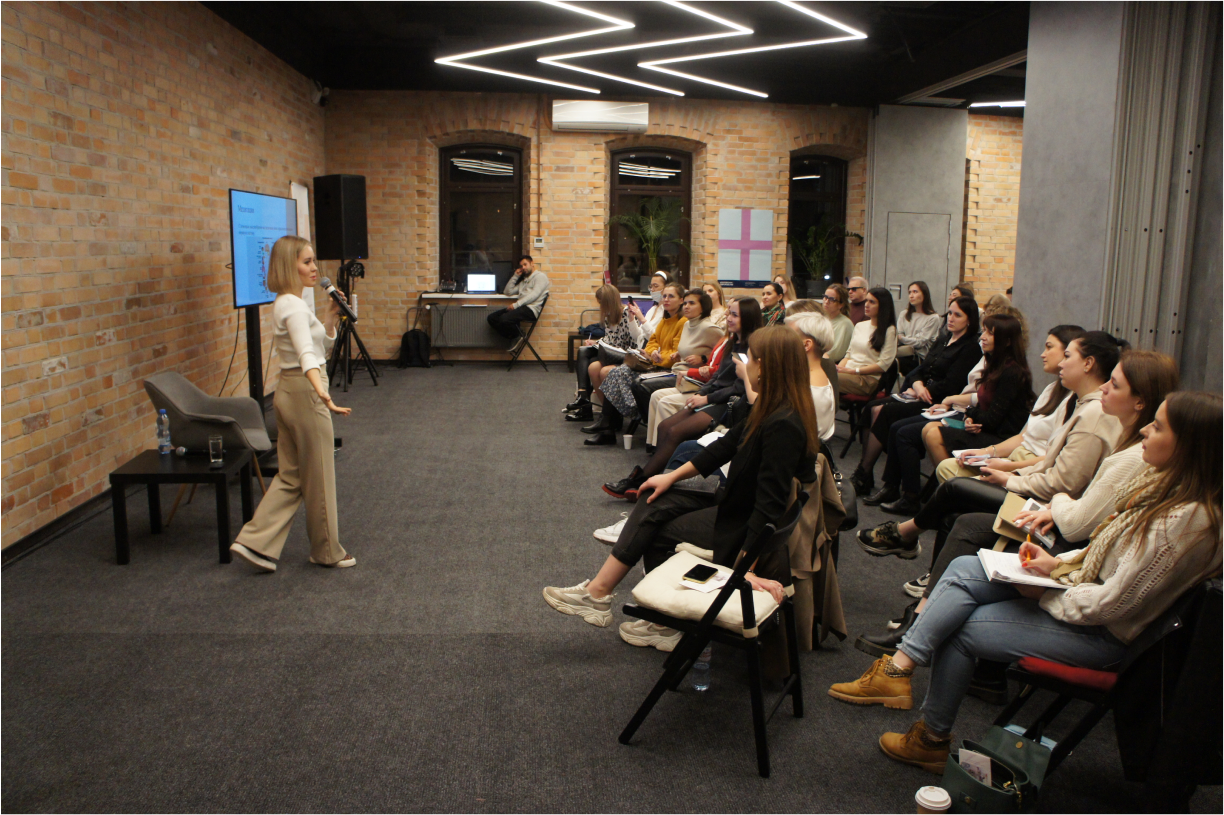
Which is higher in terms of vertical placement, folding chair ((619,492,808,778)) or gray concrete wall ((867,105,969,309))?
gray concrete wall ((867,105,969,309))

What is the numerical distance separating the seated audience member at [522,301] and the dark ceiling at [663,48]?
7.37 feet

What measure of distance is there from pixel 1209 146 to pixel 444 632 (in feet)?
15.4

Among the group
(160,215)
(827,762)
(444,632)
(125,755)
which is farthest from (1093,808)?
(160,215)

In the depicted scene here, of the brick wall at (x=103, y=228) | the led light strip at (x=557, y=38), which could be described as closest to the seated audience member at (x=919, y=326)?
the led light strip at (x=557, y=38)

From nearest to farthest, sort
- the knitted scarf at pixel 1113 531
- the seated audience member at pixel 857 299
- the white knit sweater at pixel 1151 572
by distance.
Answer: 1. the white knit sweater at pixel 1151 572
2. the knitted scarf at pixel 1113 531
3. the seated audience member at pixel 857 299

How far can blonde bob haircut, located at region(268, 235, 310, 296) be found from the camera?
3.84 metres

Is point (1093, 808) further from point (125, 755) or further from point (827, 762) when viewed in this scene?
point (125, 755)

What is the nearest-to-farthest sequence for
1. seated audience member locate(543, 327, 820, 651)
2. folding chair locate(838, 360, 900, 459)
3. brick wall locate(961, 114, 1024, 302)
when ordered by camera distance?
1. seated audience member locate(543, 327, 820, 651)
2. folding chair locate(838, 360, 900, 459)
3. brick wall locate(961, 114, 1024, 302)

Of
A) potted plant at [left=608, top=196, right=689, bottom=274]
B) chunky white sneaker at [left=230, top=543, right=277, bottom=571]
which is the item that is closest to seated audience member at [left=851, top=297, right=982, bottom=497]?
chunky white sneaker at [left=230, top=543, right=277, bottom=571]

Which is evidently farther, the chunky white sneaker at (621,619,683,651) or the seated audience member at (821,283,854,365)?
the seated audience member at (821,283,854,365)

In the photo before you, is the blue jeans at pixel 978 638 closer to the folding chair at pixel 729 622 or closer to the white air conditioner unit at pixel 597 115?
the folding chair at pixel 729 622

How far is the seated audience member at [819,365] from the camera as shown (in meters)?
4.52

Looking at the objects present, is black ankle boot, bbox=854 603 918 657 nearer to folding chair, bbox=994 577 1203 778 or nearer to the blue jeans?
the blue jeans

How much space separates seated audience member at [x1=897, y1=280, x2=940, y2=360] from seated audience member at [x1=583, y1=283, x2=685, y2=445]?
1781 millimetres
